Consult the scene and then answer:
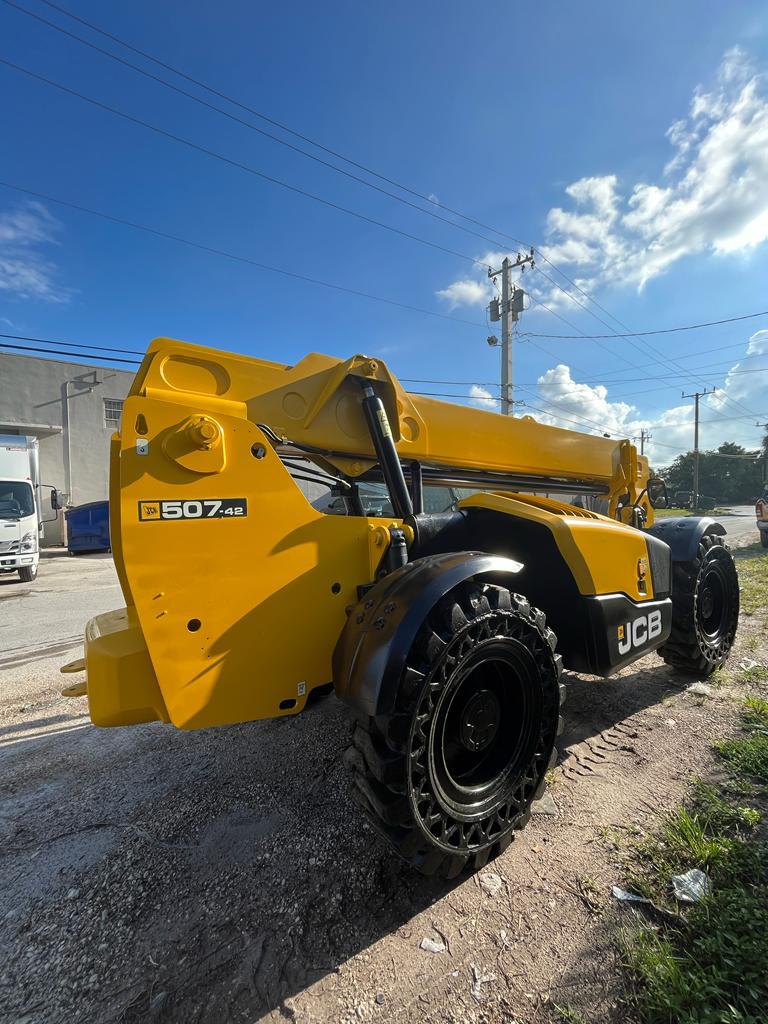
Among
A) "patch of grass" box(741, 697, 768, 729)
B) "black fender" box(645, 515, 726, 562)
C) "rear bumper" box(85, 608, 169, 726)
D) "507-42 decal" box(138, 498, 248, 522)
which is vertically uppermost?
"507-42 decal" box(138, 498, 248, 522)

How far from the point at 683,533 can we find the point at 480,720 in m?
2.95

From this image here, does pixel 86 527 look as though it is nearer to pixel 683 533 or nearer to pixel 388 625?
pixel 683 533

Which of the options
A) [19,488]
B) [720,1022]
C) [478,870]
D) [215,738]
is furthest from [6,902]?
[19,488]

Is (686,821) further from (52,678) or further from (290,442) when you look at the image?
(52,678)

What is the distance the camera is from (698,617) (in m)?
4.23

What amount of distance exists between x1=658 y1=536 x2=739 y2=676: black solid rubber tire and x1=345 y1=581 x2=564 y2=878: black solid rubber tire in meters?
2.22

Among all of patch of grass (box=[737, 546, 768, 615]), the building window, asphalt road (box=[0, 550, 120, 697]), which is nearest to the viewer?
asphalt road (box=[0, 550, 120, 697])

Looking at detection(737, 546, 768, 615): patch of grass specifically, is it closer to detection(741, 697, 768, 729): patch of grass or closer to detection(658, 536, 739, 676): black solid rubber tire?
detection(658, 536, 739, 676): black solid rubber tire

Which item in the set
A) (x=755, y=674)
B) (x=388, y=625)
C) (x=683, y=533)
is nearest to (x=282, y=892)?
(x=388, y=625)

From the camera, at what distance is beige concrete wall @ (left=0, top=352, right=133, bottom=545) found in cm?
2148

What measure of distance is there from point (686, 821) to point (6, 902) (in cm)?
302

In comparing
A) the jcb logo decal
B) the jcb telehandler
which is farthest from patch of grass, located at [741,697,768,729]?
the jcb telehandler

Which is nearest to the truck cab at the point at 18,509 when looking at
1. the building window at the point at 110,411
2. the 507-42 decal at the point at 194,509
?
the building window at the point at 110,411

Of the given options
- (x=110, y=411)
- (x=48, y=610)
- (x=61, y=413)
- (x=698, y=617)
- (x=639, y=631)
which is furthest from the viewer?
(x=110, y=411)
